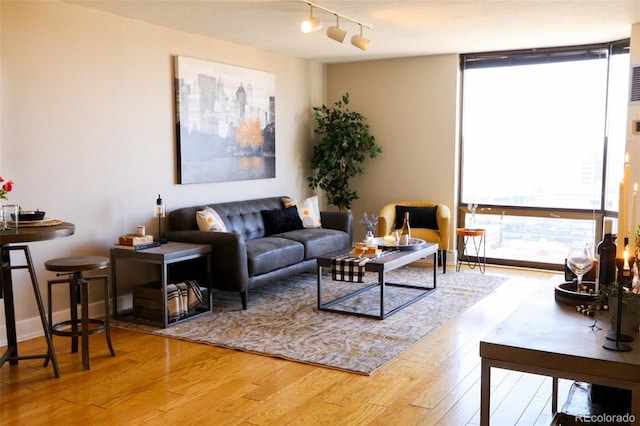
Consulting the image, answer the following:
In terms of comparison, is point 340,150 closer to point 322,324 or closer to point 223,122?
point 223,122

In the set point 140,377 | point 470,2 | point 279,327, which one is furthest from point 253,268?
point 470,2

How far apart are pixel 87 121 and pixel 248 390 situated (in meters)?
2.63

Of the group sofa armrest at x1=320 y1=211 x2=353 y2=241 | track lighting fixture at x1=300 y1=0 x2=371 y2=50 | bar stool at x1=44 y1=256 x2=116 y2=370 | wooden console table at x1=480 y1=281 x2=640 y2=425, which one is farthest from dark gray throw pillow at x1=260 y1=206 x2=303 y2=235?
wooden console table at x1=480 y1=281 x2=640 y2=425

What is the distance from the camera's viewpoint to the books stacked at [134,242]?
4.82 meters

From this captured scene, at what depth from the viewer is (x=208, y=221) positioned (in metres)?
5.45

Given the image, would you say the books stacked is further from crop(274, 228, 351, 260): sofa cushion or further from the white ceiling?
the white ceiling

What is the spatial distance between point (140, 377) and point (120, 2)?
2.76m

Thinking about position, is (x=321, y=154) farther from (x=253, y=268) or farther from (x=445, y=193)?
(x=253, y=268)

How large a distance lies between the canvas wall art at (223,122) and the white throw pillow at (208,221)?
0.47 metres

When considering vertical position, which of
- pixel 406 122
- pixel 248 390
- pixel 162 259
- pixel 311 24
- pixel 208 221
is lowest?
pixel 248 390

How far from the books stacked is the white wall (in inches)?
10.5

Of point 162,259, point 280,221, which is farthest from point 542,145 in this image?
point 162,259

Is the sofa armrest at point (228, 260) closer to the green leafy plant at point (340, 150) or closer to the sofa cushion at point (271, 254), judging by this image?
the sofa cushion at point (271, 254)

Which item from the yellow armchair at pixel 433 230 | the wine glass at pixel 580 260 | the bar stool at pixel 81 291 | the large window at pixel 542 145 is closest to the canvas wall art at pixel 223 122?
the yellow armchair at pixel 433 230
